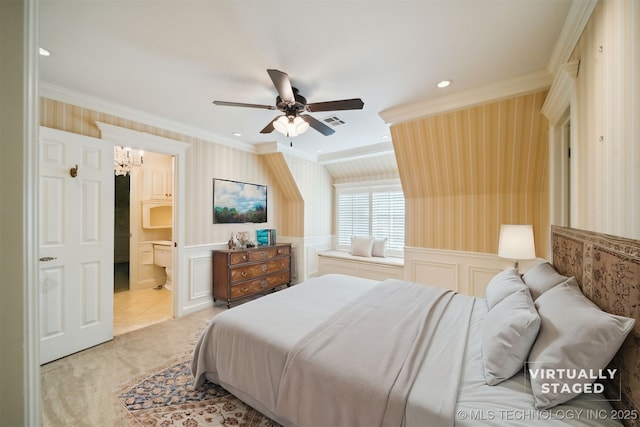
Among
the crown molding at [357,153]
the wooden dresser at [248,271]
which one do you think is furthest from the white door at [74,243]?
the crown molding at [357,153]

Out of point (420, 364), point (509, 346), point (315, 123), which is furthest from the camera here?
point (315, 123)

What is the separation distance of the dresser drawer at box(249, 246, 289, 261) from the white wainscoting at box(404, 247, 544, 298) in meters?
2.13

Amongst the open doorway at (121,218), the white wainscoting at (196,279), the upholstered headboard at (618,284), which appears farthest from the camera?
the open doorway at (121,218)

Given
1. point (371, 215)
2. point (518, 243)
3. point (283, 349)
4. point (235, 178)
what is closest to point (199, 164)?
point (235, 178)

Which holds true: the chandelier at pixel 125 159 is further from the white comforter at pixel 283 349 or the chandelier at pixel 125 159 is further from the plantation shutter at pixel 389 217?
the plantation shutter at pixel 389 217

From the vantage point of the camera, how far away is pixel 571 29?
157 cm

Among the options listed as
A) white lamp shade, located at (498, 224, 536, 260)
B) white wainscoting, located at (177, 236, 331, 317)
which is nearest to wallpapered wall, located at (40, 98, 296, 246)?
white wainscoting, located at (177, 236, 331, 317)

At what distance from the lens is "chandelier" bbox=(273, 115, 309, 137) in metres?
2.21

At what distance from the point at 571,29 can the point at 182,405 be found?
3655mm

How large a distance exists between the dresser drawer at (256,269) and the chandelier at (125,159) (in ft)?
8.00

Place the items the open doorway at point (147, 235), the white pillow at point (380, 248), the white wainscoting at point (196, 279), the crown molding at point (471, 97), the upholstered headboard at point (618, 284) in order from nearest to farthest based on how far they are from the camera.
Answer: the upholstered headboard at point (618, 284) → the crown molding at point (471, 97) → the white wainscoting at point (196, 279) → the open doorway at point (147, 235) → the white pillow at point (380, 248)

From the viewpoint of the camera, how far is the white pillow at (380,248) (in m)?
4.66

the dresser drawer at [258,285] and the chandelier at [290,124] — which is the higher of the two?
the chandelier at [290,124]

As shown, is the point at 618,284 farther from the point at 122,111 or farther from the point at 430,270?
the point at 122,111
